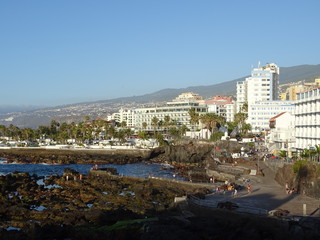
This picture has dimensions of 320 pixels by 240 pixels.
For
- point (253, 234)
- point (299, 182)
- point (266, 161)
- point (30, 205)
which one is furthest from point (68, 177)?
point (253, 234)

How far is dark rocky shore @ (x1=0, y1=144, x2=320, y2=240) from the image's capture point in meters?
21.4

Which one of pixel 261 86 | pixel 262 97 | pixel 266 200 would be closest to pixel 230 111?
pixel 262 97

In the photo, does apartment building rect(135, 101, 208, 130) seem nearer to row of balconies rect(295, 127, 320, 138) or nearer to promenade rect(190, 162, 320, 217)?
row of balconies rect(295, 127, 320, 138)

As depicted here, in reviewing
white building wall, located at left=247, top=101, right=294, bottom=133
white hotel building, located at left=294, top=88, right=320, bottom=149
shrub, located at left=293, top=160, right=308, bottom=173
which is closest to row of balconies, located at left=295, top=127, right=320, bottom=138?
white hotel building, located at left=294, top=88, right=320, bottom=149

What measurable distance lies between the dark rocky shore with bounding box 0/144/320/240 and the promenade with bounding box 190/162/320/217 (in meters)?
1.16

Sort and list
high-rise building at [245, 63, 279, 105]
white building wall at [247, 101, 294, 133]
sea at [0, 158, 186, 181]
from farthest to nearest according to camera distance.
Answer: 1. high-rise building at [245, 63, 279, 105]
2. white building wall at [247, 101, 294, 133]
3. sea at [0, 158, 186, 181]

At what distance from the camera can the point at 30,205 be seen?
1479 inches

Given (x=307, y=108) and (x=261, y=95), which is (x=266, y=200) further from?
(x=261, y=95)

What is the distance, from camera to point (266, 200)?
33.2 metres

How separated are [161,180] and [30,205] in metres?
Result: 18.7

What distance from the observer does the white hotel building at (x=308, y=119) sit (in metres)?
50.3

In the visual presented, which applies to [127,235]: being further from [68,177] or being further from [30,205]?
[68,177]

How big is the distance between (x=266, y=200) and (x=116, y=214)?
1102 centimetres

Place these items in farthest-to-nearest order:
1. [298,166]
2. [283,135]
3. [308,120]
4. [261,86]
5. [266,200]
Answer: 1. [261,86]
2. [283,135]
3. [308,120]
4. [298,166]
5. [266,200]
